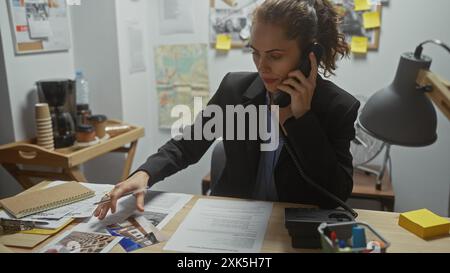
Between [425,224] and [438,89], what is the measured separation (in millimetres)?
419

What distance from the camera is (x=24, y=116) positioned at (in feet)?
6.18

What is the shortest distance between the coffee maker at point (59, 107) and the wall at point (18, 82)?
7cm

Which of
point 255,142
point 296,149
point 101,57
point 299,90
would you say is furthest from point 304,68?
point 101,57

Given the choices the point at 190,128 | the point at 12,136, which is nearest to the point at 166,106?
the point at 12,136

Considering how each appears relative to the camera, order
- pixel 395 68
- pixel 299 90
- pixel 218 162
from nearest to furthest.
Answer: pixel 299 90 → pixel 218 162 → pixel 395 68

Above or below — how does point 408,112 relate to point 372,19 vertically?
below

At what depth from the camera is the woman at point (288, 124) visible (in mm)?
1051

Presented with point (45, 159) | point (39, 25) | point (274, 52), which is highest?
point (39, 25)

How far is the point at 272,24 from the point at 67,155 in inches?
42.4

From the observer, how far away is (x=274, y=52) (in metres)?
1.10

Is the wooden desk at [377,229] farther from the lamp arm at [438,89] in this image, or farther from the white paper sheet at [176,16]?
the white paper sheet at [176,16]

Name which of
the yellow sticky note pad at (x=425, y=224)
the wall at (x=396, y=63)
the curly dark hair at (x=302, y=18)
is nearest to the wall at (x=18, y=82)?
the wall at (x=396, y=63)

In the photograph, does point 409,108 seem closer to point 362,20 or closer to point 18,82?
point 362,20

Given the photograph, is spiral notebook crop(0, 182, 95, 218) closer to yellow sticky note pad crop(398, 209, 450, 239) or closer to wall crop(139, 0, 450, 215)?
yellow sticky note pad crop(398, 209, 450, 239)
